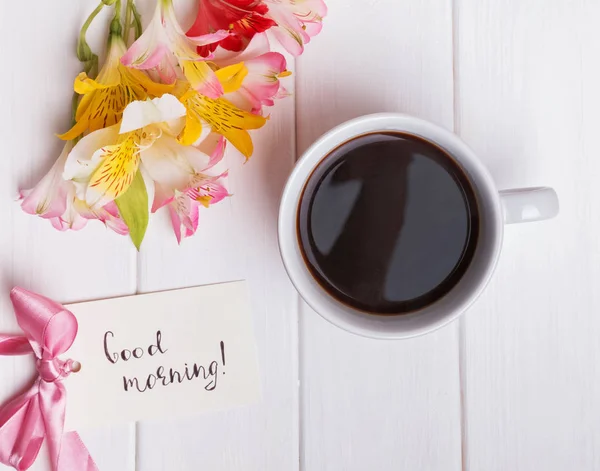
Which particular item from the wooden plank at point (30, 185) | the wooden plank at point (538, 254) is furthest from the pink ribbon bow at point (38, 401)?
the wooden plank at point (538, 254)

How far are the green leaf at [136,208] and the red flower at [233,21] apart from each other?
13 cm

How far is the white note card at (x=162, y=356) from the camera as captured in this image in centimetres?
55

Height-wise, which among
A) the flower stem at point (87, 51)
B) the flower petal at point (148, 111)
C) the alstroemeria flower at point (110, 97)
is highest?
the flower stem at point (87, 51)

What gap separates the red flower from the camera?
0.49 m

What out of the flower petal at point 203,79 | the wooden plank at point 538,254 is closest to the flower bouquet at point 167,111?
the flower petal at point 203,79

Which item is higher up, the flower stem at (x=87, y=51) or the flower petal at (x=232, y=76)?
the flower stem at (x=87, y=51)

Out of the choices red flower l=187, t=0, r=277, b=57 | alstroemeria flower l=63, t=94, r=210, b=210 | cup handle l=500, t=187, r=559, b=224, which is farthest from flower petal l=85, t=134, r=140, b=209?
cup handle l=500, t=187, r=559, b=224

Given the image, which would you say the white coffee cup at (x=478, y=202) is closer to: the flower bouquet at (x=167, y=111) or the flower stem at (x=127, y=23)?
the flower bouquet at (x=167, y=111)

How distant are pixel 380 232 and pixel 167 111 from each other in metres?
0.21

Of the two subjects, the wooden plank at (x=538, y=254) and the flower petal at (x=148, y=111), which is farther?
the wooden plank at (x=538, y=254)

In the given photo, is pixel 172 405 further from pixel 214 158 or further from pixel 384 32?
pixel 384 32

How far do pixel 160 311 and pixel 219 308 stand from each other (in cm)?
6

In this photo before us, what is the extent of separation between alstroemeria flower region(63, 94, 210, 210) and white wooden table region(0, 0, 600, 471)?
0.23 ft

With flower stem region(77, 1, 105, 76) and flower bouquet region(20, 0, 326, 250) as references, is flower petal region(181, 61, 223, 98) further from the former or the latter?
flower stem region(77, 1, 105, 76)
